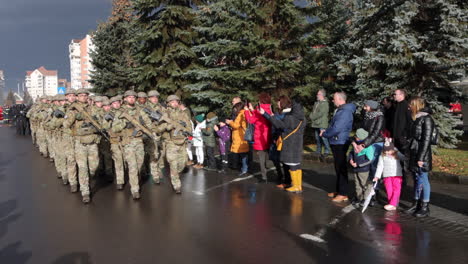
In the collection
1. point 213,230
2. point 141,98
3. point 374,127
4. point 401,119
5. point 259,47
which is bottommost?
point 213,230

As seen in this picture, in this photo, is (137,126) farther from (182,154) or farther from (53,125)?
(53,125)

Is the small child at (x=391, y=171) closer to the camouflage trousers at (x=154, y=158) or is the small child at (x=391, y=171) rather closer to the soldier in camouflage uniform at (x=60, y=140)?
the camouflage trousers at (x=154, y=158)

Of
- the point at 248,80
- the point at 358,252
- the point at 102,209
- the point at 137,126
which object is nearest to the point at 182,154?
the point at 137,126

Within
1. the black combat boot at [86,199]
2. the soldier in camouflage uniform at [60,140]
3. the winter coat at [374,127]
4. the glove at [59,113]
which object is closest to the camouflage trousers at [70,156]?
the soldier in camouflage uniform at [60,140]

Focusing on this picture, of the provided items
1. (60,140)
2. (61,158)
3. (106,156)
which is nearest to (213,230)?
(60,140)

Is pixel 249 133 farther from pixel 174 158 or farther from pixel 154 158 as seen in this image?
pixel 154 158

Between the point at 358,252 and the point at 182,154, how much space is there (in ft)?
14.6

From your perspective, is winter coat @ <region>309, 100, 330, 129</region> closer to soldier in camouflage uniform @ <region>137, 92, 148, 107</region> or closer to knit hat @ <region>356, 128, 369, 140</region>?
knit hat @ <region>356, 128, 369, 140</region>

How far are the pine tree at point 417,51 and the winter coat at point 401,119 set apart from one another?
3.42 m

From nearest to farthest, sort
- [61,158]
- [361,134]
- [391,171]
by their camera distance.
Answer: [391,171], [361,134], [61,158]

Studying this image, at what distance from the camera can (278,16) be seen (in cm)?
1488

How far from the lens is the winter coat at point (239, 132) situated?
10.0m

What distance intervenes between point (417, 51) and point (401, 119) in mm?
4166

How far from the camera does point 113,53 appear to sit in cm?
2917
